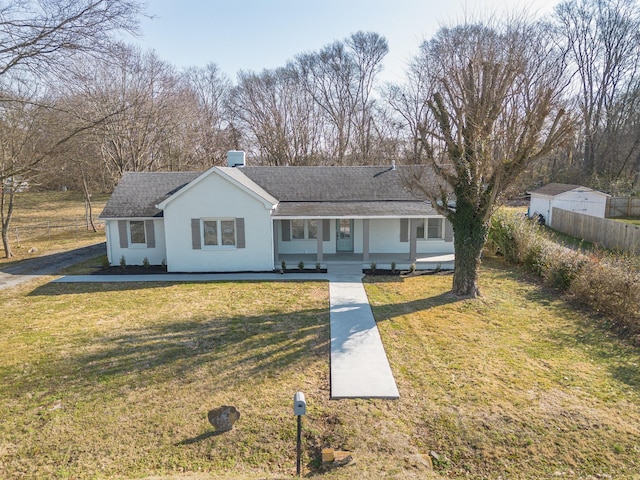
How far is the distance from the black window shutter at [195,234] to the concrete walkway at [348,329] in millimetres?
1202

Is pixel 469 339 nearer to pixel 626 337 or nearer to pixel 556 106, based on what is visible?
pixel 626 337

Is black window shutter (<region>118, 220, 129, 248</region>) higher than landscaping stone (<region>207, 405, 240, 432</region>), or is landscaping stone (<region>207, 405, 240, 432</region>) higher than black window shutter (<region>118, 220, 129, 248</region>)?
black window shutter (<region>118, 220, 129, 248</region>)

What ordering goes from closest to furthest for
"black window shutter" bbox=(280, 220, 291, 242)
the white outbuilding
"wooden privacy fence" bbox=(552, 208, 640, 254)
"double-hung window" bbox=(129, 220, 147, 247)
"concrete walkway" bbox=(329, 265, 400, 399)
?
"concrete walkway" bbox=(329, 265, 400, 399)
"double-hung window" bbox=(129, 220, 147, 247)
"wooden privacy fence" bbox=(552, 208, 640, 254)
"black window shutter" bbox=(280, 220, 291, 242)
the white outbuilding

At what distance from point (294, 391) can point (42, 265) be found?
54.5 ft

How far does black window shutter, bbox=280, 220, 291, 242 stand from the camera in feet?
61.3

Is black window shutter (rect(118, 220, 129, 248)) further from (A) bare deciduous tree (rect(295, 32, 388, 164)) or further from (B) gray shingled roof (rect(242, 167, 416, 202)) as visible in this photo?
(A) bare deciduous tree (rect(295, 32, 388, 164))

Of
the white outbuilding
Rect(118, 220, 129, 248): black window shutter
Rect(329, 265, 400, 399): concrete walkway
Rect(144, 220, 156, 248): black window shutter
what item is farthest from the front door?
the white outbuilding

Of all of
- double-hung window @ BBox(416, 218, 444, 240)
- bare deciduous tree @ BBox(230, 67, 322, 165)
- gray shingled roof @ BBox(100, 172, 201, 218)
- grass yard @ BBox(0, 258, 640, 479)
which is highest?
bare deciduous tree @ BBox(230, 67, 322, 165)

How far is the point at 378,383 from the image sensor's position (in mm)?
7723

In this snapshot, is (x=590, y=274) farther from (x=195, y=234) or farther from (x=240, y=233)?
(x=195, y=234)

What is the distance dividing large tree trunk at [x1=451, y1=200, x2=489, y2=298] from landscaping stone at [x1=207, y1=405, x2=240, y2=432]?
9223 millimetres

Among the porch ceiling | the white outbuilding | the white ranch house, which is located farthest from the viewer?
the white outbuilding

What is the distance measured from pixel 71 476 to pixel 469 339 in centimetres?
833

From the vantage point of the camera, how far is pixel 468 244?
514 inches
